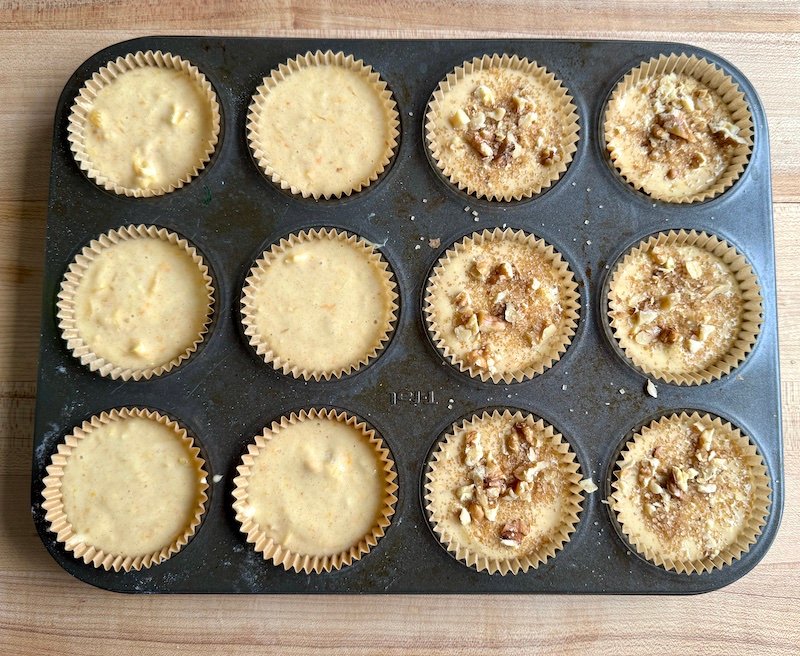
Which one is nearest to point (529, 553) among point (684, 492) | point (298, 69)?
point (684, 492)

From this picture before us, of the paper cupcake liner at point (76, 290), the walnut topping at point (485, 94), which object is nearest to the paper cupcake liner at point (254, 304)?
the paper cupcake liner at point (76, 290)

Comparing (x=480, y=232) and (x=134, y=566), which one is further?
(x=480, y=232)

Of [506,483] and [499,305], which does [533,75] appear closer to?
[499,305]

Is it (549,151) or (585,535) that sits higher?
(549,151)

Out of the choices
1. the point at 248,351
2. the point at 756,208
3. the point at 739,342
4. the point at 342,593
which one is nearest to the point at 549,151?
the point at 756,208

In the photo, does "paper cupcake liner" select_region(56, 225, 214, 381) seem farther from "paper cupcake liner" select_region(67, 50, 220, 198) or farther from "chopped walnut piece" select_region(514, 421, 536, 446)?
"chopped walnut piece" select_region(514, 421, 536, 446)

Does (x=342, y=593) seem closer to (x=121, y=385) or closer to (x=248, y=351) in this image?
(x=248, y=351)
